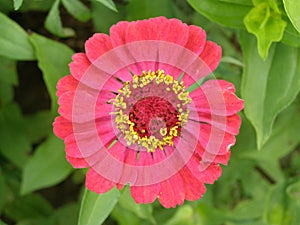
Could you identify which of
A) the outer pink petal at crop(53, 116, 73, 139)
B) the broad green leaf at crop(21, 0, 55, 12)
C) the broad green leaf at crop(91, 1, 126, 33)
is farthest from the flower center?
the broad green leaf at crop(21, 0, 55, 12)

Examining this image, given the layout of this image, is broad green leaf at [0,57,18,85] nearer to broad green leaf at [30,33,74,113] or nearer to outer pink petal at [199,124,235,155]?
broad green leaf at [30,33,74,113]

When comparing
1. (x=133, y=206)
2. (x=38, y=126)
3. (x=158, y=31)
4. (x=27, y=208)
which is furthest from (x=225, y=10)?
(x=27, y=208)

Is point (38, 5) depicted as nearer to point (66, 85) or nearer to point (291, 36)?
point (66, 85)

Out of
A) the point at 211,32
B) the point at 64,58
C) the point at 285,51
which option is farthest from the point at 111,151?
the point at 211,32

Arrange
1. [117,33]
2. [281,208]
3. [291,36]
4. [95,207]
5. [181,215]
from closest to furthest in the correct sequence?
[117,33], [95,207], [291,36], [181,215], [281,208]

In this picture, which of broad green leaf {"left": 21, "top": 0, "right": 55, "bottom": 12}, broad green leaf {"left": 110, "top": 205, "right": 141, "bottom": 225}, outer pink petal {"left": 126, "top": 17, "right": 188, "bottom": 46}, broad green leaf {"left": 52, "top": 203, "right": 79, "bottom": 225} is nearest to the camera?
outer pink petal {"left": 126, "top": 17, "right": 188, "bottom": 46}

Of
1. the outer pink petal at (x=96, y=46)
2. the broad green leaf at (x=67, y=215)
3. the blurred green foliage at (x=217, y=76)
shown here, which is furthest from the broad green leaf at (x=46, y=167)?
the outer pink petal at (x=96, y=46)

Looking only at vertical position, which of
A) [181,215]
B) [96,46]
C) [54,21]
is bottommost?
[181,215]

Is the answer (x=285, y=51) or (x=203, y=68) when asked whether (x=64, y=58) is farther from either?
(x=285, y=51)
